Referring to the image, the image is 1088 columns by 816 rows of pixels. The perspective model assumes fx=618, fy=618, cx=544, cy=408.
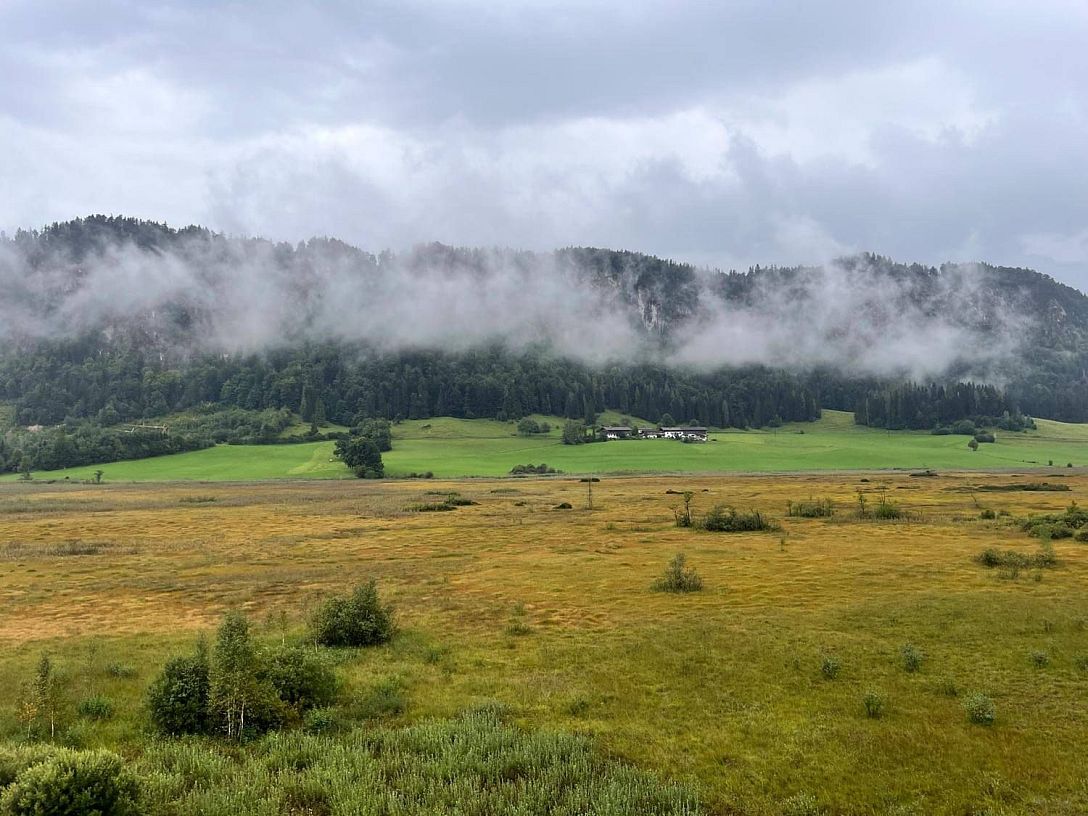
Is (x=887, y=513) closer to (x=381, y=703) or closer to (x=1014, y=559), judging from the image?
(x=1014, y=559)

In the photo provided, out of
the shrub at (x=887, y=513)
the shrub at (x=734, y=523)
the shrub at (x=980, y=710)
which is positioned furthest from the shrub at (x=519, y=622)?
the shrub at (x=887, y=513)

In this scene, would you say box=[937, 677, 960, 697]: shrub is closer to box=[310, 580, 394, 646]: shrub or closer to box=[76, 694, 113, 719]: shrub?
box=[310, 580, 394, 646]: shrub

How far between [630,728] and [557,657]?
6.25 meters

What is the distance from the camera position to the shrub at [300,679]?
16.2m

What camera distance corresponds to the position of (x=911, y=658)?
19.0m

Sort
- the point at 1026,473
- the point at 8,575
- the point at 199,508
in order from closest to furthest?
1. the point at 8,575
2. the point at 199,508
3. the point at 1026,473

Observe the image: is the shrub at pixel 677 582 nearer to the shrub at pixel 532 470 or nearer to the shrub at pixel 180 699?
the shrub at pixel 180 699

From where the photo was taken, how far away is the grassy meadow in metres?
13.1

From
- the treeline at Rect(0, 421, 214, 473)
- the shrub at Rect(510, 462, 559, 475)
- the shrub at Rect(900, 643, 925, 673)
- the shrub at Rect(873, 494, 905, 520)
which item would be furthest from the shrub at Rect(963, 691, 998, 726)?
the treeline at Rect(0, 421, 214, 473)

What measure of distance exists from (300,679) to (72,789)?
274 inches

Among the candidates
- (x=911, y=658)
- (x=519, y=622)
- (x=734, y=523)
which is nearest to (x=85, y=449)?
(x=734, y=523)

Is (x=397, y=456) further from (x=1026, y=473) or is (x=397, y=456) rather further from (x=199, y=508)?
(x=1026, y=473)

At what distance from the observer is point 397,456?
171125 mm

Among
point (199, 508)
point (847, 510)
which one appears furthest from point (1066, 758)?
point (199, 508)
